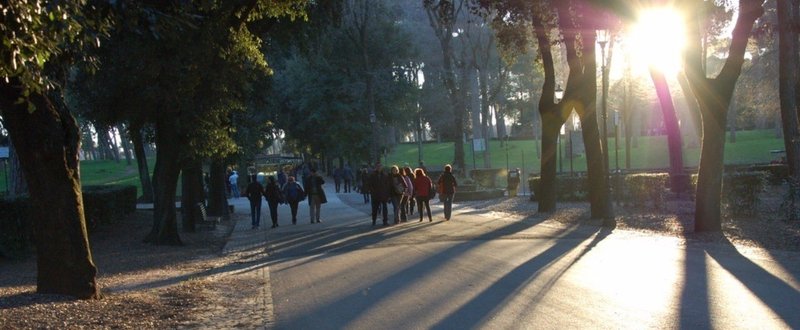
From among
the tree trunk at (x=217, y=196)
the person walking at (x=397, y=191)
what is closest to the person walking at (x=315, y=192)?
the person walking at (x=397, y=191)

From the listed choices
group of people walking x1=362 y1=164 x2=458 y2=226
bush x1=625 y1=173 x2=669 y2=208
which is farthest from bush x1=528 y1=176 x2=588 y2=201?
group of people walking x1=362 y1=164 x2=458 y2=226

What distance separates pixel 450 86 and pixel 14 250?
35.2 meters

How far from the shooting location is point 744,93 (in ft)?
157

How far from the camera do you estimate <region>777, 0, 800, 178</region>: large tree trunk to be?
82.5 ft

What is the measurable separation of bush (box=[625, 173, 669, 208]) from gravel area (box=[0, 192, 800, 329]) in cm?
38

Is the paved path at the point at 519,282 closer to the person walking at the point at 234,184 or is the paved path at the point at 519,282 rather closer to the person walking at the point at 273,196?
the person walking at the point at 273,196

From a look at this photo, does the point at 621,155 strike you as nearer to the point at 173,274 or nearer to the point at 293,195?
the point at 293,195

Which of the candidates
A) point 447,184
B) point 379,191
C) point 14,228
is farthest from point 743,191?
point 14,228

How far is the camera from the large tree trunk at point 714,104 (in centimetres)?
1523

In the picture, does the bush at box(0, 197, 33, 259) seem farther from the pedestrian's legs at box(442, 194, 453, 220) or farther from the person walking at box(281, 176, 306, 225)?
the pedestrian's legs at box(442, 194, 453, 220)

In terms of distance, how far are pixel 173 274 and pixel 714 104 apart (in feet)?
32.4

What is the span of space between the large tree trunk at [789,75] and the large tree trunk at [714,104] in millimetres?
10734

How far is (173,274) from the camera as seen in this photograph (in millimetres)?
13445

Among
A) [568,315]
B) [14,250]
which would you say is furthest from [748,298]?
[14,250]
